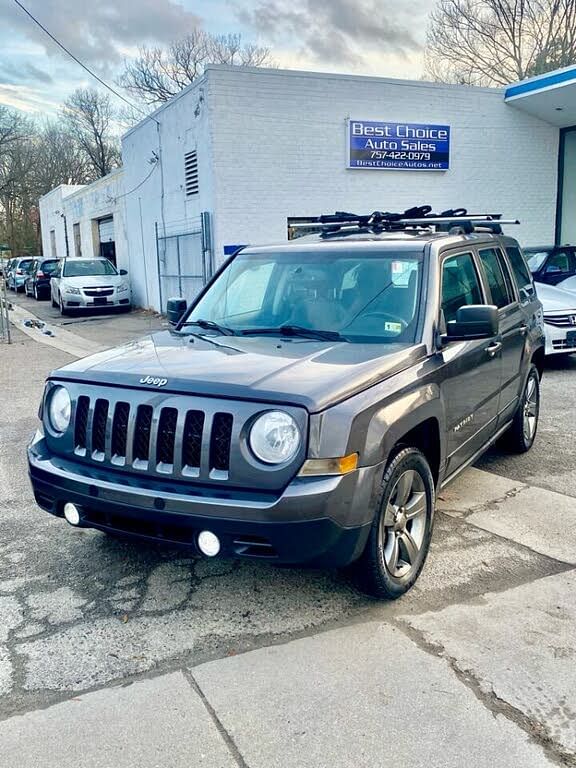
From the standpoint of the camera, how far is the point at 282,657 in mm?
2957

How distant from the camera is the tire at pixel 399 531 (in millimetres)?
→ 3174

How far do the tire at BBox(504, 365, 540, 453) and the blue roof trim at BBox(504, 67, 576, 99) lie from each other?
11714mm

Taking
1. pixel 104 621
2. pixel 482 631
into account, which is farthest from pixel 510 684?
pixel 104 621

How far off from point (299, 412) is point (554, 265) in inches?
378

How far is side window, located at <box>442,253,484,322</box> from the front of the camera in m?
4.06

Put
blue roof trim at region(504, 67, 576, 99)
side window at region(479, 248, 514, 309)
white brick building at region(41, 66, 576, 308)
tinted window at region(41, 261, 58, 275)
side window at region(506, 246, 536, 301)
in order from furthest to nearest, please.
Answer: tinted window at region(41, 261, 58, 275)
blue roof trim at region(504, 67, 576, 99)
white brick building at region(41, 66, 576, 308)
side window at region(506, 246, 536, 301)
side window at region(479, 248, 514, 309)

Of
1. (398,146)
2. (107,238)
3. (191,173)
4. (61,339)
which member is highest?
(398,146)

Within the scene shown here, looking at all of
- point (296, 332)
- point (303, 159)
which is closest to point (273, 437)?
point (296, 332)

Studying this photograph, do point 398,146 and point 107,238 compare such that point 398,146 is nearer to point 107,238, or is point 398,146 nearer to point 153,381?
point 153,381

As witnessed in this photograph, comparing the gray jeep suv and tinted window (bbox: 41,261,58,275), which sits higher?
tinted window (bbox: 41,261,58,275)

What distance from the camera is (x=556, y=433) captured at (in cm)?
659

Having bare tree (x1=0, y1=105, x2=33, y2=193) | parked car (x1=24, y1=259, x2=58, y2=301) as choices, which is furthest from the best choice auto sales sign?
bare tree (x1=0, y1=105, x2=33, y2=193)

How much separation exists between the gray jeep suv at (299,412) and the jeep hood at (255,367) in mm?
11

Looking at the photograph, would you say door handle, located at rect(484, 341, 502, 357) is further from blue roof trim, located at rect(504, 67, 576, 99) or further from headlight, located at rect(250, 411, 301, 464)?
blue roof trim, located at rect(504, 67, 576, 99)
